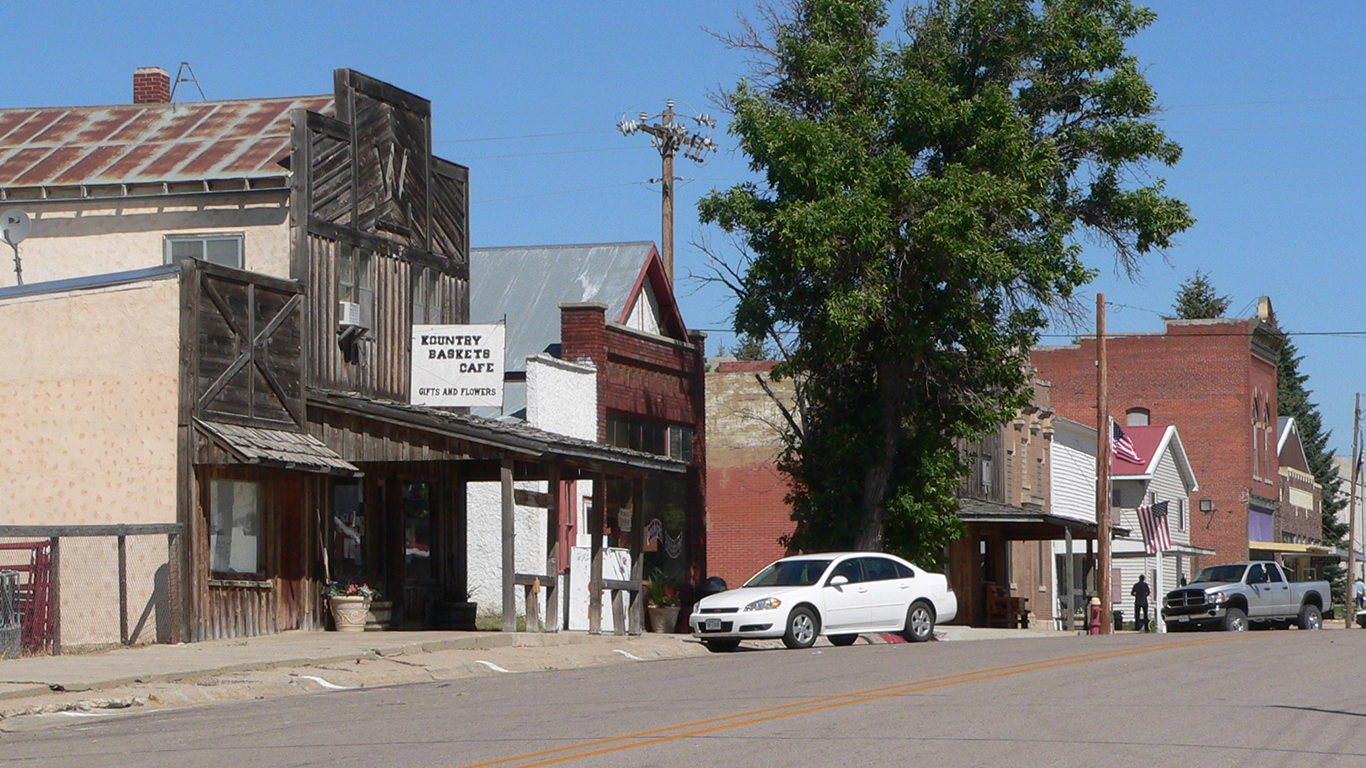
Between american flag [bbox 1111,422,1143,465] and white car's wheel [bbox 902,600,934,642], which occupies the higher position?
american flag [bbox 1111,422,1143,465]

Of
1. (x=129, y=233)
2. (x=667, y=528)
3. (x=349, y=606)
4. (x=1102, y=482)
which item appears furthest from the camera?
(x=1102, y=482)

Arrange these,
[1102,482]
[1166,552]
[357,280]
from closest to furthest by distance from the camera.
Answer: [357,280] < [1102,482] < [1166,552]

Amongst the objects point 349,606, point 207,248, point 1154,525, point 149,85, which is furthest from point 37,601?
point 1154,525

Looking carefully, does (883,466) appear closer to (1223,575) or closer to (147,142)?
(1223,575)

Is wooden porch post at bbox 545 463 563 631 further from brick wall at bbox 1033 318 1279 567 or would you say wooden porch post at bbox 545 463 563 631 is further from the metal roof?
brick wall at bbox 1033 318 1279 567

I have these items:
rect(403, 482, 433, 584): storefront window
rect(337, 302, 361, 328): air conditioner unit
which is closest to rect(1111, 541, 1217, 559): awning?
rect(403, 482, 433, 584): storefront window

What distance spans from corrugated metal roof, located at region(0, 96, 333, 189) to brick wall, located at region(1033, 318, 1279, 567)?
1883 inches

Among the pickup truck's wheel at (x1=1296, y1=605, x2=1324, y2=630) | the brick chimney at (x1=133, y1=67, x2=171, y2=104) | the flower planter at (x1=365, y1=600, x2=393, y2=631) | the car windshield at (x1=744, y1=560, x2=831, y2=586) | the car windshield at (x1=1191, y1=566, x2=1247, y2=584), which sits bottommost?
the pickup truck's wheel at (x1=1296, y1=605, x2=1324, y2=630)

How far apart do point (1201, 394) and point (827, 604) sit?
153ft

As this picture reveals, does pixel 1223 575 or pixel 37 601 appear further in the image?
pixel 1223 575

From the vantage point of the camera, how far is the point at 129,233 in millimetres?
25422

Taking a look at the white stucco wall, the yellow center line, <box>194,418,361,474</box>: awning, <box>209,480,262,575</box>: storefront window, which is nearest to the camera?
the yellow center line

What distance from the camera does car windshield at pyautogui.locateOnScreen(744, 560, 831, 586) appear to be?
26.8 m

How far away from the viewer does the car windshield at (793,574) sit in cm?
2677
